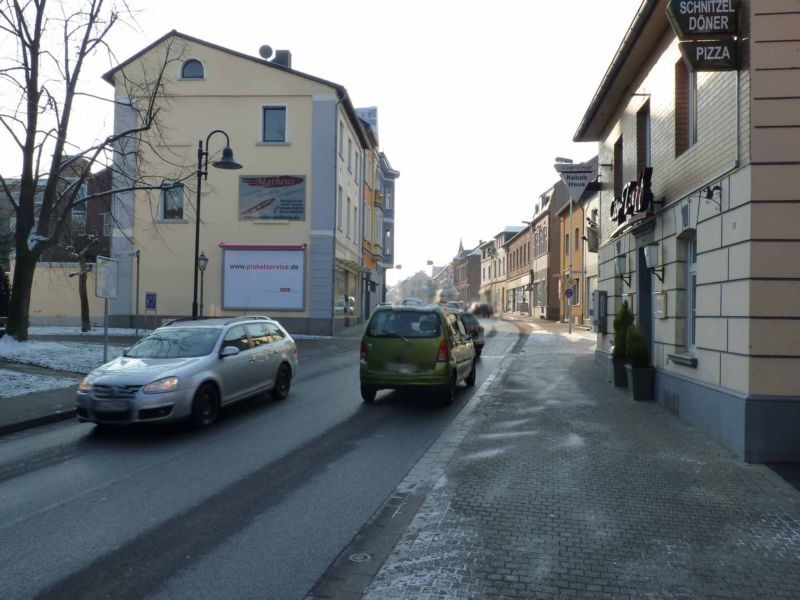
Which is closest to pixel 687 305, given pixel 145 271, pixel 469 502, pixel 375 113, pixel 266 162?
pixel 469 502

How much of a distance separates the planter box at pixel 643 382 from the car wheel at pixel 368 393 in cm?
455

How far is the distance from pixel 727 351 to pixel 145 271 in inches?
1137

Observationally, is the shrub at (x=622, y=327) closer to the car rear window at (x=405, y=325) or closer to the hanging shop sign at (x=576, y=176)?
the car rear window at (x=405, y=325)

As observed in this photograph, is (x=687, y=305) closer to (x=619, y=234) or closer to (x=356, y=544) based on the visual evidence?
(x=619, y=234)

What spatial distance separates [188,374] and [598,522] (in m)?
6.05

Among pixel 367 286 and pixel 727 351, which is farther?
pixel 367 286

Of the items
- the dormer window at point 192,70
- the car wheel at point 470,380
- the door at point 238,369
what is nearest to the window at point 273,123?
the dormer window at point 192,70

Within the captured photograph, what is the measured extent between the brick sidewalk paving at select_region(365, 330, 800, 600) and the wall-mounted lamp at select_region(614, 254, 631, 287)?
5729mm

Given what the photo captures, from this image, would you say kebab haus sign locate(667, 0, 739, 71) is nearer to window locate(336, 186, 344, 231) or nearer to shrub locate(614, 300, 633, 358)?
shrub locate(614, 300, 633, 358)

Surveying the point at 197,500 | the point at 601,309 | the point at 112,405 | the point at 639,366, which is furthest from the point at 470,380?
the point at 197,500

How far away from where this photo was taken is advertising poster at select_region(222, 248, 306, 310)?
30.9m

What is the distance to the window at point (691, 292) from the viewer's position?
10117 mm

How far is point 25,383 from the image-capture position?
42.6ft

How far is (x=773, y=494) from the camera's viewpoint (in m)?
6.08
